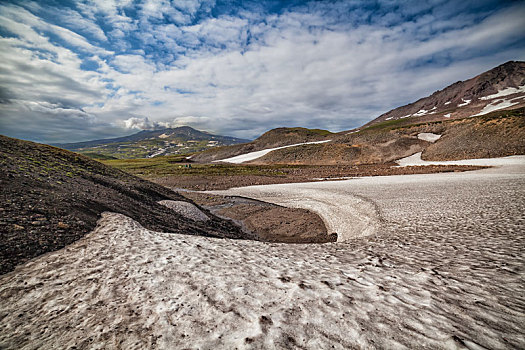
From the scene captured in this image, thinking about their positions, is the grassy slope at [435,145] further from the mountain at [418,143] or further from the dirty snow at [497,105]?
the dirty snow at [497,105]

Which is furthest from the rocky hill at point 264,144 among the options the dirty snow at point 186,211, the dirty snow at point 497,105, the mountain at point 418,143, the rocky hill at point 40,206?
the rocky hill at point 40,206

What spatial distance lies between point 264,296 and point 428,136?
101 m

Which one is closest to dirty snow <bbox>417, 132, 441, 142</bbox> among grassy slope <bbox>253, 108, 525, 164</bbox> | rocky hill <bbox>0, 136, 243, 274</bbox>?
grassy slope <bbox>253, 108, 525, 164</bbox>

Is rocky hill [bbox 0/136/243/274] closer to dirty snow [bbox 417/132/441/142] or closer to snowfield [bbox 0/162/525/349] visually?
snowfield [bbox 0/162/525/349]

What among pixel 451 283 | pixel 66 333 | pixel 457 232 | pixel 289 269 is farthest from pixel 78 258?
pixel 457 232

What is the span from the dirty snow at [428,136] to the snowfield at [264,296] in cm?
9057

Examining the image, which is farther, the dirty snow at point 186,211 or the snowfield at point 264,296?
the dirty snow at point 186,211

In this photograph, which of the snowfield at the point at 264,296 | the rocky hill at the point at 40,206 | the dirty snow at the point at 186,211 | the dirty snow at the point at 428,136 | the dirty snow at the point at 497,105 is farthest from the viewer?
the dirty snow at the point at 497,105

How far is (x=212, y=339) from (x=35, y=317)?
3227mm

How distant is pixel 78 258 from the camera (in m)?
6.10

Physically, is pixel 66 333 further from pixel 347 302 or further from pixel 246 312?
pixel 347 302

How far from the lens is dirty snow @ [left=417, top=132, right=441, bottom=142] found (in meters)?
80.0

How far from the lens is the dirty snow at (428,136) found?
3150 inches

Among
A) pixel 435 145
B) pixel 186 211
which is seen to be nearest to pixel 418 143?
pixel 435 145
